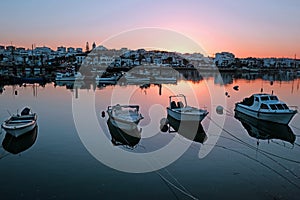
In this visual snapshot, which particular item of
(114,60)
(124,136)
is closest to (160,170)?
(124,136)

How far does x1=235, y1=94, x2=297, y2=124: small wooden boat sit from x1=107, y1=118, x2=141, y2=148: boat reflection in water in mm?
8394

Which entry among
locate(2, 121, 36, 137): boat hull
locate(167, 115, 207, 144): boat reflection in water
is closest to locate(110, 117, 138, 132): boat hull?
locate(167, 115, 207, 144): boat reflection in water

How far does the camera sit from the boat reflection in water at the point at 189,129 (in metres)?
15.2

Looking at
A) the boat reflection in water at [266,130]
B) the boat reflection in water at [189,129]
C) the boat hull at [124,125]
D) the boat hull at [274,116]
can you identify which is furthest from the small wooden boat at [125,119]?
the boat hull at [274,116]

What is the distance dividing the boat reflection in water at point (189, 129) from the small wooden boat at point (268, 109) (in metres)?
4.36

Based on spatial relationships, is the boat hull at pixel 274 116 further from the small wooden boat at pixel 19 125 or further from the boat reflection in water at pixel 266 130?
the small wooden boat at pixel 19 125

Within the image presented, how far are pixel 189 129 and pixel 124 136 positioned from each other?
390 centimetres

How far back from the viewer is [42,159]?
1165 cm

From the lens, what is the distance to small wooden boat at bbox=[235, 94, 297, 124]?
17.8 meters

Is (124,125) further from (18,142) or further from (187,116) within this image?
(18,142)

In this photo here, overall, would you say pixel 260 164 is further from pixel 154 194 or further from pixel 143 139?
pixel 143 139

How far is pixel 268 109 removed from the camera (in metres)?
18.6

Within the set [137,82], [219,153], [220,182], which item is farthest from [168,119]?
[137,82]

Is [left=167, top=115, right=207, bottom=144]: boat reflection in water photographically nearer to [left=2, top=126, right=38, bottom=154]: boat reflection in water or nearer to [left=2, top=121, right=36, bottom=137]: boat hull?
[left=2, top=126, right=38, bottom=154]: boat reflection in water
